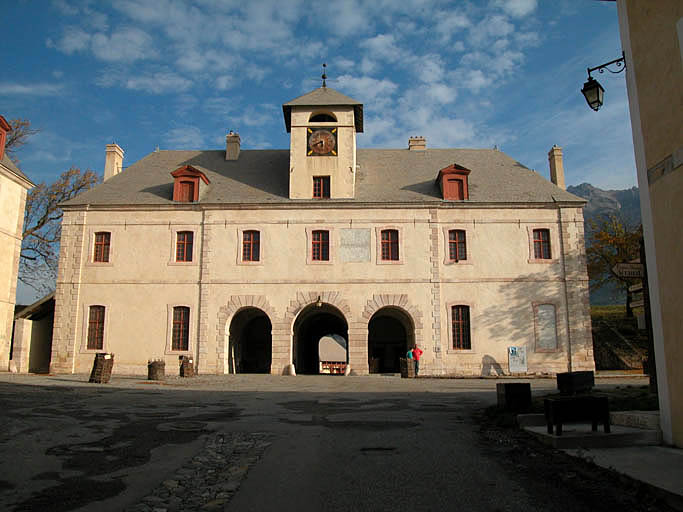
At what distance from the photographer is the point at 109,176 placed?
30.8 meters

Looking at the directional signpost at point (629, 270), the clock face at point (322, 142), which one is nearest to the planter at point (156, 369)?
the clock face at point (322, 142)

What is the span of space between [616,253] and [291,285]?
71.6 ft

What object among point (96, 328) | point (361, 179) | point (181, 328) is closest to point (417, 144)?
point (361, 179)

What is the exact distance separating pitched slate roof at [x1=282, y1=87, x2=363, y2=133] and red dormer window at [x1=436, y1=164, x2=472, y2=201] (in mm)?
5477

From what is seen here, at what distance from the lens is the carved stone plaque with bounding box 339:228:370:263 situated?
26500mm

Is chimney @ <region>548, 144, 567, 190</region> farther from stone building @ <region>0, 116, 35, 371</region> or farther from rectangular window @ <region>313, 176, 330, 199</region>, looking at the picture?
stone building @ <region>0, 116, 35, 371</region>

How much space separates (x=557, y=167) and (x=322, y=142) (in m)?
12.4

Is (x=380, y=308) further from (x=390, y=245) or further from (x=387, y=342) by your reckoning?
(x=387, y=342)

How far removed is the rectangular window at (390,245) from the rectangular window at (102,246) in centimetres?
1310

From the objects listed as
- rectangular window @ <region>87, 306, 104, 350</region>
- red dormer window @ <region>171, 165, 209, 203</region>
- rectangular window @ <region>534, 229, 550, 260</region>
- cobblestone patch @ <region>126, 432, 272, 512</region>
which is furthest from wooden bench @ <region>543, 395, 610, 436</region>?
rectangular window @ <region>87, 306, 104, 350</region>

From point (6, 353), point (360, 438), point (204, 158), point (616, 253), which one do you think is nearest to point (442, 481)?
point (360, 438)

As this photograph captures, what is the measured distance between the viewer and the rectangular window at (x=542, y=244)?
87.6 feet

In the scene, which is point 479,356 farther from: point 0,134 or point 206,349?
point 0,134

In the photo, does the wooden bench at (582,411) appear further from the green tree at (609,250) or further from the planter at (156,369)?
the green tree at (609,250)
